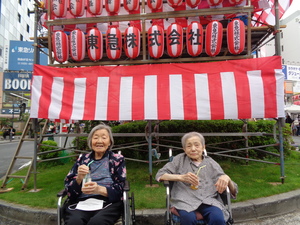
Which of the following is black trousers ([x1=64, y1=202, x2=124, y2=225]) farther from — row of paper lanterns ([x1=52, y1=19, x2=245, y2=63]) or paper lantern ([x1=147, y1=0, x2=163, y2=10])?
paper lantern ([x1=147, y1=0, x2=163, y2=10])

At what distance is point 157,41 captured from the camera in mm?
4359

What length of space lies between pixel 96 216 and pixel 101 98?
101 inches

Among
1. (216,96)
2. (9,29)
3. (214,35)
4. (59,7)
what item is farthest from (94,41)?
(9,29)

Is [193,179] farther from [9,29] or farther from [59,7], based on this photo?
[9,29]

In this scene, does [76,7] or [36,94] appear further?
[76,7]

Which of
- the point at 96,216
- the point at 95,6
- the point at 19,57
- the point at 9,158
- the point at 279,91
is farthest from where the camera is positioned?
the point at 19,57

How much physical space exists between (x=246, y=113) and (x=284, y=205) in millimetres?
1714

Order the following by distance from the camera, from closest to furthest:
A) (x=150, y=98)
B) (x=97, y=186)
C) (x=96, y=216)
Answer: (x=96, y=216), (x=97, y=186), (x=150, y=98)

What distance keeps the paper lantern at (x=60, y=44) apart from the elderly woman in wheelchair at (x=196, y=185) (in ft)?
11.3

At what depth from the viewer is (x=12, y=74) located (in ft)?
67.6

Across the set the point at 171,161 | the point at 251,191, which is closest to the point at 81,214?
the point at 171,161

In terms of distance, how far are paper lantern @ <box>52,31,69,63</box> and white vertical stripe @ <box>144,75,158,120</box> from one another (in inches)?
74.3

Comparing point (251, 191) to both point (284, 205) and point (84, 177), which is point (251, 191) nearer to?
point (284, 205)

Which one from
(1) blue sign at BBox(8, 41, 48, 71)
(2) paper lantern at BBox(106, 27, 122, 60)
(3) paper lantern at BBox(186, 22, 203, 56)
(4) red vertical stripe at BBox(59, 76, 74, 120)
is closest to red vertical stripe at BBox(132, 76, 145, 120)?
(2) paper lantern at BBox(106, 27, 122, 60)
